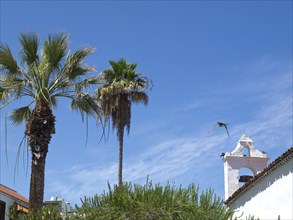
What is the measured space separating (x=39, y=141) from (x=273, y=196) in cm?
889

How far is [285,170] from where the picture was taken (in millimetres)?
22172

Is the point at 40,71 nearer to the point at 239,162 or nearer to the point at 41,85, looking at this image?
the point at 41,85

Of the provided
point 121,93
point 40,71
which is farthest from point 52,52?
point 121,93

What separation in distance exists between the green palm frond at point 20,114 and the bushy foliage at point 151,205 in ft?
16.0

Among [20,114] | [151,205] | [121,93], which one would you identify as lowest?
[151,205]

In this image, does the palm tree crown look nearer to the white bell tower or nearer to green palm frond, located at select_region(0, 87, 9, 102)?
green palm frond, located at select_region(0, 87, 9, 102)

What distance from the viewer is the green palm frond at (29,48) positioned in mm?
20000

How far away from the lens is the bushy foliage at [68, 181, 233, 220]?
54.3 feet

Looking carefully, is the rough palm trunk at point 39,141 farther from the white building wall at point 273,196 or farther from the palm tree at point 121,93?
the palm tree at point 121,93

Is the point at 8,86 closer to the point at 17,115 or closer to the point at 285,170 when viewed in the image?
the point at 17,115

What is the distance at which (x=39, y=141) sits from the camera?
63.4 ft

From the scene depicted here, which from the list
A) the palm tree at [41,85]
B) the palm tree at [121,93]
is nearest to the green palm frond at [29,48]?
the palm tree at [41,85]

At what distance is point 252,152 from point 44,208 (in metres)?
14.6

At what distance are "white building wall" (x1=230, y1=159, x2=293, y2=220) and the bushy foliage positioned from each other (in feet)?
16.4
